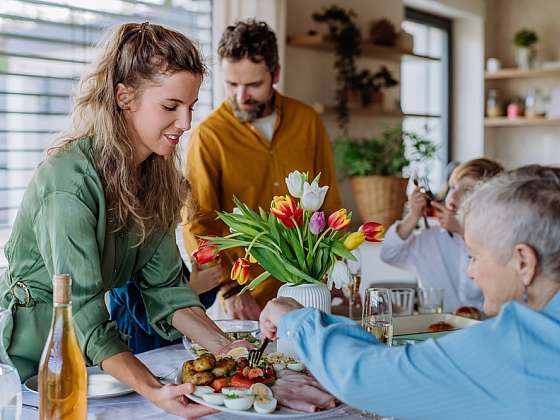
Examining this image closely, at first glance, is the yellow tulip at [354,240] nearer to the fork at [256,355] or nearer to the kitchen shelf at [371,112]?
the fork at [256,355]

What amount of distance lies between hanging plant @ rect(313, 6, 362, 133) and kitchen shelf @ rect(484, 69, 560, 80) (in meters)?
1.79

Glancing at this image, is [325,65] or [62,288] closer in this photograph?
[62,288]

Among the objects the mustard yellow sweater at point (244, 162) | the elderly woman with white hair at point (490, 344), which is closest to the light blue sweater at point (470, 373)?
the elderly woman with white hair at point (490, 344)

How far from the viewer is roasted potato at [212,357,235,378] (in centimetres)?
150

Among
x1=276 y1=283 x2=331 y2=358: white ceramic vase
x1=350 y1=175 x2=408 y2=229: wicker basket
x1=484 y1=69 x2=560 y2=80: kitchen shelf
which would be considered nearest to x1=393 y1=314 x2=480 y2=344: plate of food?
x1=276 y1=283 x2=331 y2=358: white ceramic vase

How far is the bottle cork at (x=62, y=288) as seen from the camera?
122cm

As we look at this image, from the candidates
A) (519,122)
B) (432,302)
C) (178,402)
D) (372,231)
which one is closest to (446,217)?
(432,302)

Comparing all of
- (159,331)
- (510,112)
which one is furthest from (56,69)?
(510,112)

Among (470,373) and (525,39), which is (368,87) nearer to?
(525,39)

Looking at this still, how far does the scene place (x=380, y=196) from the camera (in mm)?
4141

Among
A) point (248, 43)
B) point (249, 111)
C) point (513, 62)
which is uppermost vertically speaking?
point (513, 62)

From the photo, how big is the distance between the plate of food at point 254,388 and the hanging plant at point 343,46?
9.72 ft

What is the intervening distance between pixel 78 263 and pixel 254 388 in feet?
1.32

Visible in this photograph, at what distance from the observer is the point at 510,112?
5.93 meters
